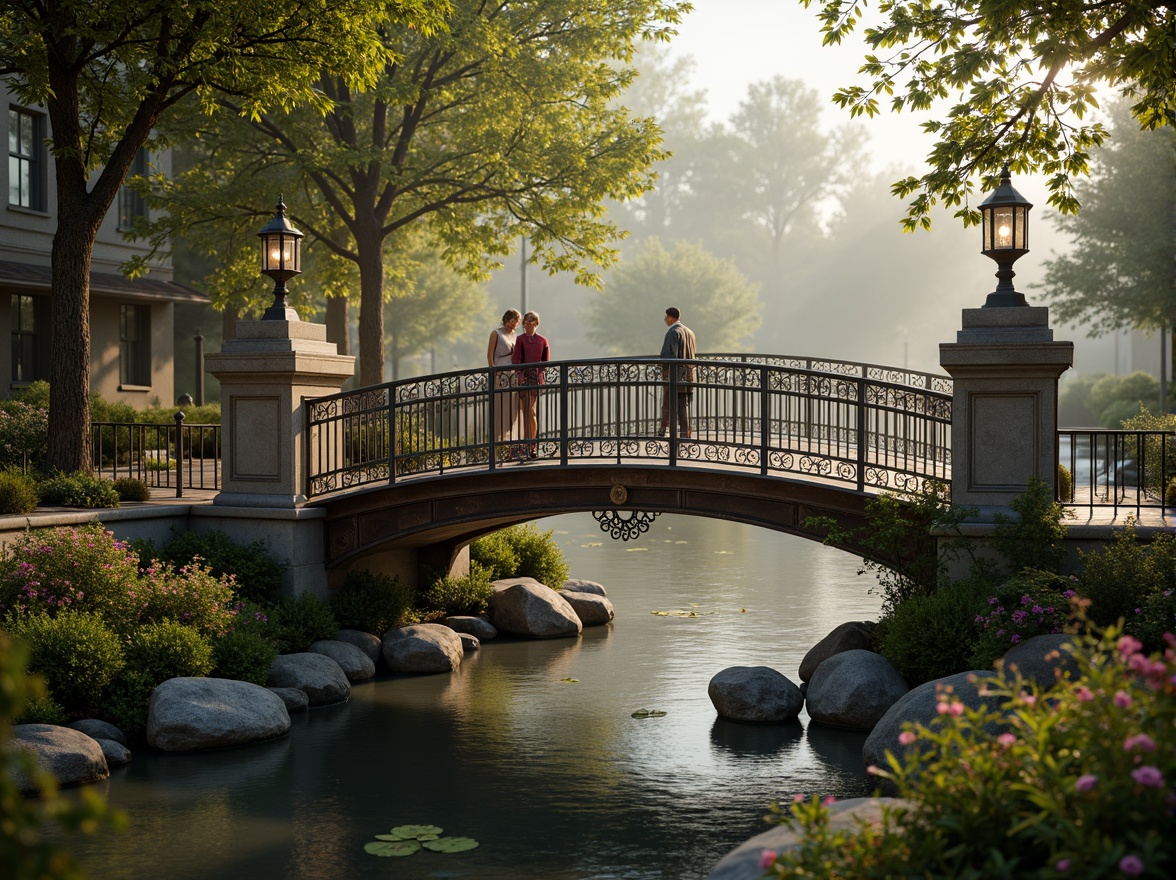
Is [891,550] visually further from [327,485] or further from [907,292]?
[907,292]

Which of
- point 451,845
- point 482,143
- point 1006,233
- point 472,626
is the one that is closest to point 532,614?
point 472,626

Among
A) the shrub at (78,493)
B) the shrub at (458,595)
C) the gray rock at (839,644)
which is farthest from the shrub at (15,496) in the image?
the gray rock at (839,644)

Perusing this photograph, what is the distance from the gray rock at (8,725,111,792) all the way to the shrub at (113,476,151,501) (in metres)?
5.72

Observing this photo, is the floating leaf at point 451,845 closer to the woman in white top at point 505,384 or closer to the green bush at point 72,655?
the green bush at point 72,655

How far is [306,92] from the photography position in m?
16.5

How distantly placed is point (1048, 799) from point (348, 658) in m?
10.7

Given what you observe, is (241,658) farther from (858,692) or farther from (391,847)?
(858,692)

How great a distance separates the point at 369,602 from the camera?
1556 centimetres

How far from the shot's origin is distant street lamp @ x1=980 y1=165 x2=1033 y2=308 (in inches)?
483

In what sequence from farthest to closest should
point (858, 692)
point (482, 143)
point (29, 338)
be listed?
point (29, 338), point (482, 143), point (858, 692)

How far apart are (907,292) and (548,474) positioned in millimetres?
75959

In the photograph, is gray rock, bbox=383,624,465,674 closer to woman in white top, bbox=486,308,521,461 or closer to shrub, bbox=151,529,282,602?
shrub, bbox=151,529,282,602

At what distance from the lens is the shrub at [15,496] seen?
45.9ft

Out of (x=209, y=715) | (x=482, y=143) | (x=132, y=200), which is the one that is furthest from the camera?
(x=132, y=200)
